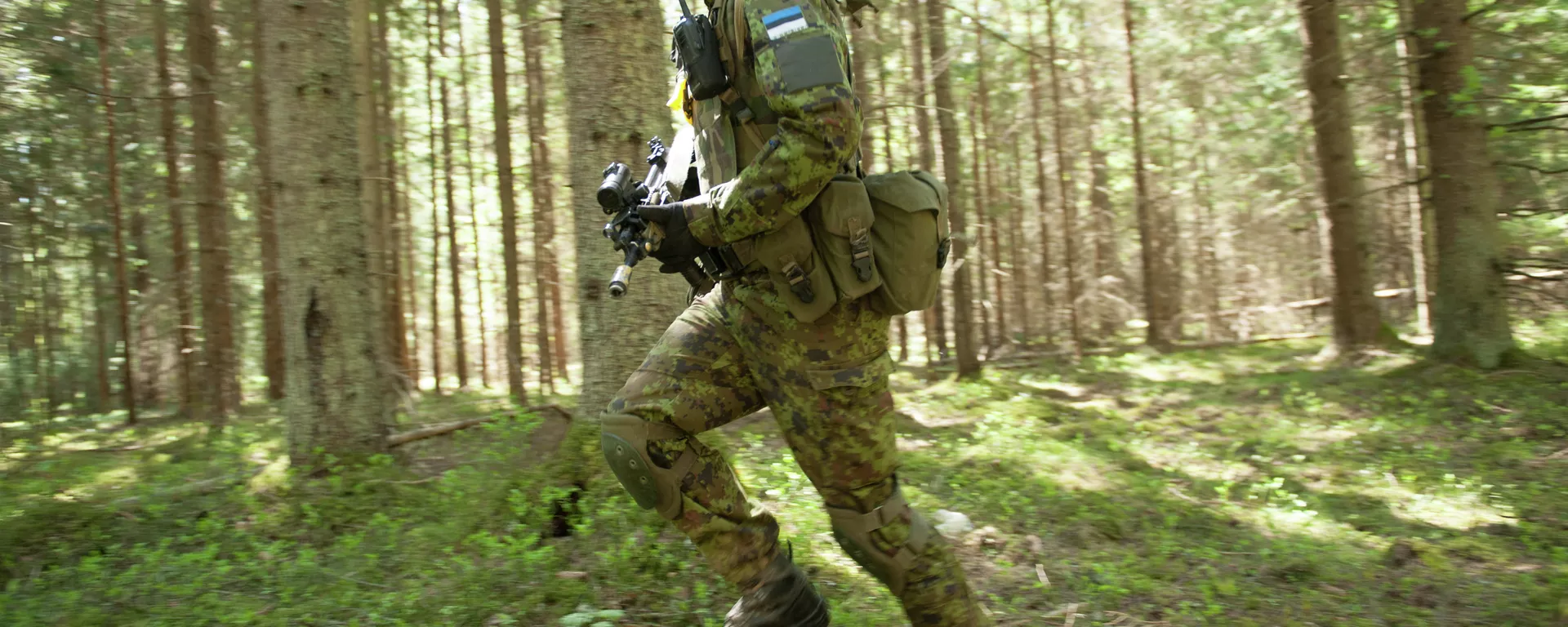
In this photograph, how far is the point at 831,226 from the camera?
2.76 m

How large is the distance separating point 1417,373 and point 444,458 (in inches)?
357

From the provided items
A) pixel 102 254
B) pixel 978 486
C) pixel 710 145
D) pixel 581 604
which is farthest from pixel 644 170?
pixel 102 254

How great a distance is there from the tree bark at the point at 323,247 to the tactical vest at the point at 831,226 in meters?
4.07

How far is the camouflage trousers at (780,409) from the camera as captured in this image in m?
2.81

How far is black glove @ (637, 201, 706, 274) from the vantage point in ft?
8.95

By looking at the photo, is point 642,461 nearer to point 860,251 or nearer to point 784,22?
point 860,251

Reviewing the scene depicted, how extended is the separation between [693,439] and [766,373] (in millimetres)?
331

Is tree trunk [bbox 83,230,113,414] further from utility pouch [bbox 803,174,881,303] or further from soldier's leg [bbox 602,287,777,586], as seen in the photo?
utility pouch [bbox 803,174,881,303]

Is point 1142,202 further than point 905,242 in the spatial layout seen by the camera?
Yes

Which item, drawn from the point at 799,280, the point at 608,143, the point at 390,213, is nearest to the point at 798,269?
the point at 799,280

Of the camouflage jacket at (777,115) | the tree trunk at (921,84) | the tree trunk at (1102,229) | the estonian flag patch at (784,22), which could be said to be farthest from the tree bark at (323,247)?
the tree trunk at (1102,229)

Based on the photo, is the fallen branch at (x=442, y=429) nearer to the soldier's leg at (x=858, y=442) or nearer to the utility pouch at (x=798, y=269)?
the soldier's leg at (x=858, y=442)

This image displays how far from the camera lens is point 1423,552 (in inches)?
184

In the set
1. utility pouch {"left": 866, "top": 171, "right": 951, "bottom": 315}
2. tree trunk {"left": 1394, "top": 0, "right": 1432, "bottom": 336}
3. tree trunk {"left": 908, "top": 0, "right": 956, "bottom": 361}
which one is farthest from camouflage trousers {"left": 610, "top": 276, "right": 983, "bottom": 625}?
tree trunk {"left": 908, "top": 0, "right": 956, "bottom": 361}
